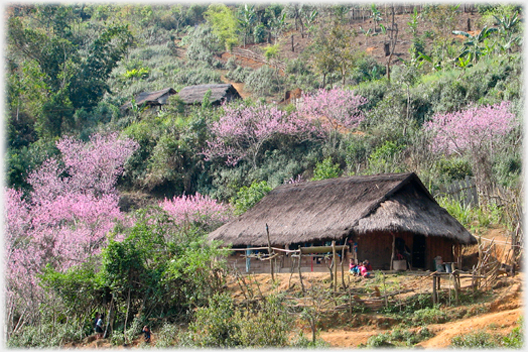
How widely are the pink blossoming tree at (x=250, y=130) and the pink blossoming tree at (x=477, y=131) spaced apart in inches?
282

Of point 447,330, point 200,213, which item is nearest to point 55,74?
point 200,213

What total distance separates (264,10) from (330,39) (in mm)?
25822

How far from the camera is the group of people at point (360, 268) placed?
666 inches

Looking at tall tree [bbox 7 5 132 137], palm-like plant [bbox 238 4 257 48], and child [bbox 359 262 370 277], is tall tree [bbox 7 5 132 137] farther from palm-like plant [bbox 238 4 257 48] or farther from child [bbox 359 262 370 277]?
child [bbox 359 262 370 277]

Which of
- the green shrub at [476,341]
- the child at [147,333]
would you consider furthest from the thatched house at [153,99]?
the green shrub at [476,341]

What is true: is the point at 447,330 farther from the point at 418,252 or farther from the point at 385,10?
the point at 385,10

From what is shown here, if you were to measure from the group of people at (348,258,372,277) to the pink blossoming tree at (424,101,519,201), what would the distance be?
962 cm

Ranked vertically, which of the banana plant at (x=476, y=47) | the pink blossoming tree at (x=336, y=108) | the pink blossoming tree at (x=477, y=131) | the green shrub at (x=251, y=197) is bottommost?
the green shrub at (x=251, y=197)

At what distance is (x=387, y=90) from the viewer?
118 feet

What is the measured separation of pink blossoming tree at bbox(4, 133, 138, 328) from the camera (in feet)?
60.6

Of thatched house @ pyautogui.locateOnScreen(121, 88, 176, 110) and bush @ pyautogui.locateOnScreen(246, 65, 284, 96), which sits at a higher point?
bush @ pyautogui.locateOnScreen(246, 65, 284, 96)

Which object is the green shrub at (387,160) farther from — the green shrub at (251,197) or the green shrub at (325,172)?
the green shrub at (251,197)

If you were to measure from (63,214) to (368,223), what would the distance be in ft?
48.1

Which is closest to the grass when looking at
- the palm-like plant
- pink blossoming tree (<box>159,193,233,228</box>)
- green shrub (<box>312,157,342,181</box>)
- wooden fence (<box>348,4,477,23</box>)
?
pink blossoming tree (<box>159,193,233,228</box>)
